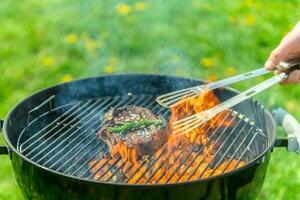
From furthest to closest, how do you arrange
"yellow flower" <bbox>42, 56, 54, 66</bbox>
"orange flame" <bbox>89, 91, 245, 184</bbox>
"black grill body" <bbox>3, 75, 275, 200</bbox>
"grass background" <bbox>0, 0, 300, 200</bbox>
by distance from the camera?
"yellow flower" <bbox>42, 56, 54, 66</bbox>
"grass background" <bbox>0, 0, 300, 200</bbox>
"orange flame" <bbox>89, 91, 245, 184</bbox>
"black grill body" <bbox>3, 75, 275, 200</bbox>

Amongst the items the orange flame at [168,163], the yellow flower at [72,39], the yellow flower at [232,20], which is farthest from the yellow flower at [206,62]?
the orange flame at [168,163]

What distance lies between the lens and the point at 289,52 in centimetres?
255

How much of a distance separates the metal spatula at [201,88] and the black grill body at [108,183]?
15cm

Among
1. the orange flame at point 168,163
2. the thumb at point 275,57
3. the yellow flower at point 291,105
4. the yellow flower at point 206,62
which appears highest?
the thumb at point 275,57

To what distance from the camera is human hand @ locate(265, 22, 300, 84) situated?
2531 mm

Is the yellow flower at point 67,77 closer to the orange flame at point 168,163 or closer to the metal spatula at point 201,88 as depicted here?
the metal spatula at point 201,88

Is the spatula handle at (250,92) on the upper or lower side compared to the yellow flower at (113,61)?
upper

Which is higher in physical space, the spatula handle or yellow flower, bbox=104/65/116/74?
the spatula handle

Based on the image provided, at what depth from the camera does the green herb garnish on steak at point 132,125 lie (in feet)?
8.31

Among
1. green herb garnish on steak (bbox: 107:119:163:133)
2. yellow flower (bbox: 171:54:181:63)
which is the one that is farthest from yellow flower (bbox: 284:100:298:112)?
green herb garnish on steak (bbox: 107:119:163:133)

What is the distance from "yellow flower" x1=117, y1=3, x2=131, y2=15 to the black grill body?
8.09 feet

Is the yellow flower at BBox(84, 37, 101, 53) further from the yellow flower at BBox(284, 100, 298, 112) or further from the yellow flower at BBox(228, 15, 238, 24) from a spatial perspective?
the yellow flower at BBox(284, 100, 298, 112)

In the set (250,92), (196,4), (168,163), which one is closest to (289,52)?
(250,92)

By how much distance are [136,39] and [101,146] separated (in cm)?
259
